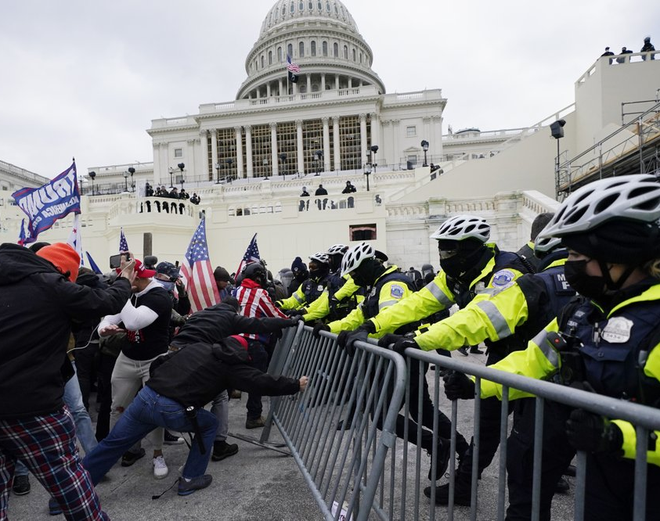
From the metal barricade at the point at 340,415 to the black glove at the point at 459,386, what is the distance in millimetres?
273

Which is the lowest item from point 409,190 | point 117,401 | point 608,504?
point 117,401

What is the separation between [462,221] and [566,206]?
125 cm

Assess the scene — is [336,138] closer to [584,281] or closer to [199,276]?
[199,276]

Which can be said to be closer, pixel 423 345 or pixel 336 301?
pixel 423 345

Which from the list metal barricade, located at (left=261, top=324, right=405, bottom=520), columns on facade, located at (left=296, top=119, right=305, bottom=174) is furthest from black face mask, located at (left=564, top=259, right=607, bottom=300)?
columns on facade, located at (left=296, top=119, right=305, bottom=174)

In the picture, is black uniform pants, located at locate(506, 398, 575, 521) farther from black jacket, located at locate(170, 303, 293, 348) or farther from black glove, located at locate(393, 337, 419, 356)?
black jacket, located at locate(170, 303, 293, 348)

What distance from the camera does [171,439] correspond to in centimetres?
490

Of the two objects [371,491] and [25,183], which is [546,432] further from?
[25,183]

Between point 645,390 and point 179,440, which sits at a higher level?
point 645,390

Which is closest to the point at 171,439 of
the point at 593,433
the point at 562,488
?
the point at 562,488

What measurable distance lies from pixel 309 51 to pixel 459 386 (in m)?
82.0

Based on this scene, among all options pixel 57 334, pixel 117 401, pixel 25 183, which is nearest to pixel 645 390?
pixel 57 334

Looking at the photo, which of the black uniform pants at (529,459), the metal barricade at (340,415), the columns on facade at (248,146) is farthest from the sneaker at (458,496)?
the columns on facade at (248,146)

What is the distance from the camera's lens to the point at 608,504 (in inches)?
67.3
